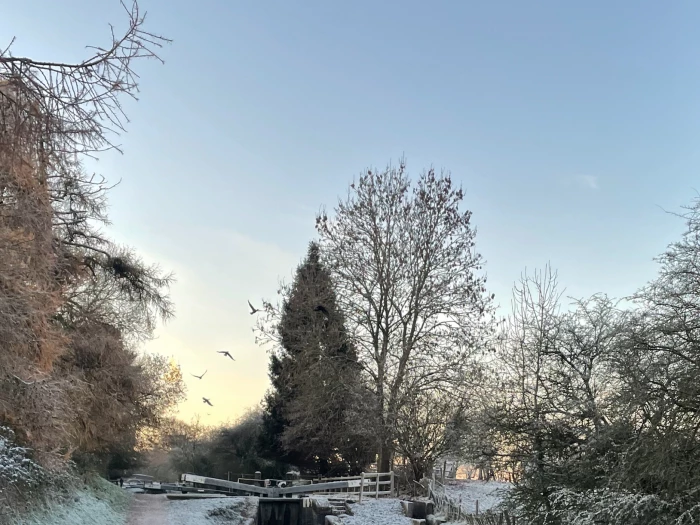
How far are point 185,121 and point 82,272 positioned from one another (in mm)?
4791

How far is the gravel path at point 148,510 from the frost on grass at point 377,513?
4.65m

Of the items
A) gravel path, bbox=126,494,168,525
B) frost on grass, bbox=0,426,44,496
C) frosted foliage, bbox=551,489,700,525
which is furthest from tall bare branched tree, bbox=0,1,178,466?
frosted foliage, bbox=551,489,700,525

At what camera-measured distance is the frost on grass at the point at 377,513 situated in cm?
1238

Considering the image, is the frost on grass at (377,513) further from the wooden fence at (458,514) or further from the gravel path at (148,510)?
the gravel path at (148,510)

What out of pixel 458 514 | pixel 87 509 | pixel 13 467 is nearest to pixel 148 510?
pixel 87 509

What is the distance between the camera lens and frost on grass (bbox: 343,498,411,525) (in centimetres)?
1238

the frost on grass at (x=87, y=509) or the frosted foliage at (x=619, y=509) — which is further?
the frost on grass at (x=87, y=509)

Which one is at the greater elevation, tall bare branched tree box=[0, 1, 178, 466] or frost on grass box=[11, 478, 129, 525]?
tall bare branched tree box=[0, 1, 178, 466]

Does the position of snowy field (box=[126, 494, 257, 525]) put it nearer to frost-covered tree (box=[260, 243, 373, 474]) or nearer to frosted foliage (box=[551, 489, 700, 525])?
frost-covered tree (box=[260, 243, 373, 474])

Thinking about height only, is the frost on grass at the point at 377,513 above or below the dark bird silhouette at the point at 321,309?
below

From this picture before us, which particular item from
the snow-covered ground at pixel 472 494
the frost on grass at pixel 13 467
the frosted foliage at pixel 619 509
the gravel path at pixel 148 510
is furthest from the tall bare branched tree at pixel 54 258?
the snow-covered ground at pixel 472 494

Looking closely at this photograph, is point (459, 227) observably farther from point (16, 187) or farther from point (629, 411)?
point (16, 187)

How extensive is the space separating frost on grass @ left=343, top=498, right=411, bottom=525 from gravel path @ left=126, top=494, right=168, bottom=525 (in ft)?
15.3

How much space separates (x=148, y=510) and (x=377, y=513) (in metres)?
6.42
